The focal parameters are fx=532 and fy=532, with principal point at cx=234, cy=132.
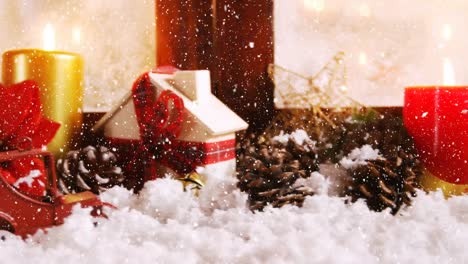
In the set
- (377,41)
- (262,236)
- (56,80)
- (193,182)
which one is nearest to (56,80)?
(56,80)

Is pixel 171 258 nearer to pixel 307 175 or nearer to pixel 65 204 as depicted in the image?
pixel 65 204

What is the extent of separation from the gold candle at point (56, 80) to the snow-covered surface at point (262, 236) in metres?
0.22

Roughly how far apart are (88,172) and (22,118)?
10cm

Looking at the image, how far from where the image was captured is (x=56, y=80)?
2.10 feet

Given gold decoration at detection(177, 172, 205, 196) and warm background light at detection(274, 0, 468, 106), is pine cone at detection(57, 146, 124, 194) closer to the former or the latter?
gold decoration at detection(177, 172, 205, 196)

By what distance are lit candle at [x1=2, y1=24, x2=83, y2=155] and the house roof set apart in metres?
0.05

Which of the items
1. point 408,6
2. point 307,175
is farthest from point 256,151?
point 408,6

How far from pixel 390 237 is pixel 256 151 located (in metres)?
0.24

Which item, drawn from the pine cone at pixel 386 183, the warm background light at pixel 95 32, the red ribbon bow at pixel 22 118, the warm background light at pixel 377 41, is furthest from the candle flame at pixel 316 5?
the red ribbon bow at pixel 22 118

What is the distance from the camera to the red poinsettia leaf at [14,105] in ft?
1.72

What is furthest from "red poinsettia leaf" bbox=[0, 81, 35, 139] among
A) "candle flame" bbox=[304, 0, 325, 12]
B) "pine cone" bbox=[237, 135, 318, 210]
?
"candle flame" bbox=[304, 0, 325, 12]

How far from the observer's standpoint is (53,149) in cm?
66

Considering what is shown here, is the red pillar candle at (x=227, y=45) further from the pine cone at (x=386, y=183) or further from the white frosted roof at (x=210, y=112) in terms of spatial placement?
the pine cone at (x=386, y=183)

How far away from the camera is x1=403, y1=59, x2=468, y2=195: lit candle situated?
1.96 ft
